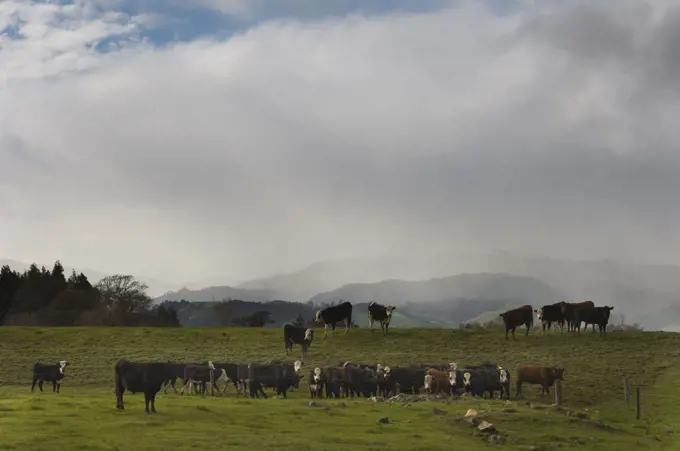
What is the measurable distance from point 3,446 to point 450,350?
35.4m

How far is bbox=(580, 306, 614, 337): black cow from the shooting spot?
A: 57.8 metres

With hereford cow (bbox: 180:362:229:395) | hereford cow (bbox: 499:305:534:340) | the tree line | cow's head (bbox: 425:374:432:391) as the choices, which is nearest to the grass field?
hereford cow (bbox: 499:305:534:340)

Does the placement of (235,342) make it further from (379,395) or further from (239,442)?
(239,442)

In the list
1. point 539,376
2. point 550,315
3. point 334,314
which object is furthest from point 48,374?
point 550,315

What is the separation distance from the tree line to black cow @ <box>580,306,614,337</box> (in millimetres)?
58996

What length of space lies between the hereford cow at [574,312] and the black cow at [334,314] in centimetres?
1607

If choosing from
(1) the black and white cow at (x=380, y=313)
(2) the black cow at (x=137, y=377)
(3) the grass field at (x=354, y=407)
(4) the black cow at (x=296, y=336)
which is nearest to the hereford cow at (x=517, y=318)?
(3) the grass field at (x=354, y=407)

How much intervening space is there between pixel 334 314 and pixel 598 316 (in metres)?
19.3

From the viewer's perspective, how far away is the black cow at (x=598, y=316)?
57.8 metres

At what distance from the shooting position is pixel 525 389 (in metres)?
40.5

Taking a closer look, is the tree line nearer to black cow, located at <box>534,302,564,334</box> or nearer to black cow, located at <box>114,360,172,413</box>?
black cow, located at <box>534,302,564,334</box>

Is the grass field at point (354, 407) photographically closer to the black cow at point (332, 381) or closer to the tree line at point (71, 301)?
the black cow at point (332, 381)

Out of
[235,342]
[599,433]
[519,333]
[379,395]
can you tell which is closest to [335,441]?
[599,433]

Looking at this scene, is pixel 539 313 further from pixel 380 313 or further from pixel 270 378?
pixel 270 378
